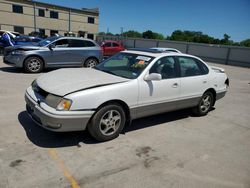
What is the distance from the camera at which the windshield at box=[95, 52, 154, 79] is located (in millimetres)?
4366

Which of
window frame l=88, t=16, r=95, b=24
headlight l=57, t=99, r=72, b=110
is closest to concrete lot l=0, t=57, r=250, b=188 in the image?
headlight l=57, t=99, r=72, b=110

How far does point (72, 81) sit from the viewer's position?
3896mm

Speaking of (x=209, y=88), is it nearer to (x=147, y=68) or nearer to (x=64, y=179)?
(x=147, y=68)

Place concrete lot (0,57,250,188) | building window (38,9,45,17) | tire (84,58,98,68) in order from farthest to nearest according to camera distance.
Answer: building window (38,9,45,17) < tire (84,58,98,68) < concrete lot (0,57,250,188)

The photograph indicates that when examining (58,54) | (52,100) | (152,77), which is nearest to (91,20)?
(58,54)

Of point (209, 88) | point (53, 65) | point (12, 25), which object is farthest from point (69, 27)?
point (209, 88)

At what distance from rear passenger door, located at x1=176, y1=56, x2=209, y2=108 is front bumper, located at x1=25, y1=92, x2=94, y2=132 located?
7.61ft

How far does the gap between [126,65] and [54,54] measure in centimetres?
568

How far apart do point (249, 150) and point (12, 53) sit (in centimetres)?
872

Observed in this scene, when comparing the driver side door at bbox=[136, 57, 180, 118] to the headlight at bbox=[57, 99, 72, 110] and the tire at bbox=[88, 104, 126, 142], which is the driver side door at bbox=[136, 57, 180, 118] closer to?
the tire at bbox=[88, 104, 126, 142]

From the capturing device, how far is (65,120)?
3.43 meters

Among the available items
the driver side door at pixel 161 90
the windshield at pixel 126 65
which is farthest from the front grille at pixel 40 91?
the driver side door at pixel 161 90

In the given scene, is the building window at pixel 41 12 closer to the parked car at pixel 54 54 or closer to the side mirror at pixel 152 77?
the parked car at pixel 54 54

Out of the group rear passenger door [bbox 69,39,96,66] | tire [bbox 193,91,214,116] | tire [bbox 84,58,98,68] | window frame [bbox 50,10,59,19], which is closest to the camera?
tire [bbox 193,91,214,116]
